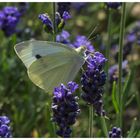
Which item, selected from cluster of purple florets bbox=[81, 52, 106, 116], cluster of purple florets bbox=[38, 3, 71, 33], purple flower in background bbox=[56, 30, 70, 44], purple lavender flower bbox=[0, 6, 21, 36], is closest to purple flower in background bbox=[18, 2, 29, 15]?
purple lavender flower bbox=[0, 6, 21, 36]

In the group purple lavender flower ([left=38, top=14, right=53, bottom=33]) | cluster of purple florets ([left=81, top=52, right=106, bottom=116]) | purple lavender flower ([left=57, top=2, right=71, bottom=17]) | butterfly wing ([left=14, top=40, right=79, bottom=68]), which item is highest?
purple lavender flower ([left=57, top=2, right=71, bottom=17])

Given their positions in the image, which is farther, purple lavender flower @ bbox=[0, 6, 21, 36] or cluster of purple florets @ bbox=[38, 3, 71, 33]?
purple lavender flower @ bbox=[0, 6, 21, 36]

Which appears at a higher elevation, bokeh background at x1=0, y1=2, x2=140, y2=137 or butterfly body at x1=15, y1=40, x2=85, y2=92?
butterfly body at x1=15, y1=40, x2=85, y2=92

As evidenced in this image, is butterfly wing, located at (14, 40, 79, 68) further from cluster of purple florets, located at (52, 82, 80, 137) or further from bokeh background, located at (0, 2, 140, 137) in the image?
bokeh background, located at (0, 2, 140, 137)

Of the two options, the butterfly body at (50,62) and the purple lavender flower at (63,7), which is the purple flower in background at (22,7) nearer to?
the purple lavender flower at (63,7)

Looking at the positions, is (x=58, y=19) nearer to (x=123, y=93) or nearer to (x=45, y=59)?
(x=45, y=59)

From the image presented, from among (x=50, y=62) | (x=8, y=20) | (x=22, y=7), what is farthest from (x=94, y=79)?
(x=22, y=7)

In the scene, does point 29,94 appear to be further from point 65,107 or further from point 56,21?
point 65,107
